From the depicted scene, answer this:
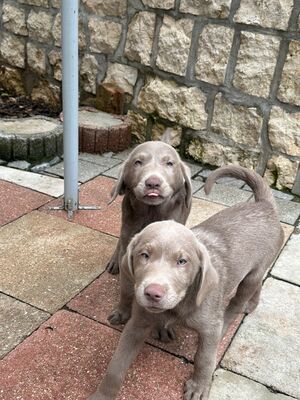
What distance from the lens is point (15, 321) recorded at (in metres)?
2.75

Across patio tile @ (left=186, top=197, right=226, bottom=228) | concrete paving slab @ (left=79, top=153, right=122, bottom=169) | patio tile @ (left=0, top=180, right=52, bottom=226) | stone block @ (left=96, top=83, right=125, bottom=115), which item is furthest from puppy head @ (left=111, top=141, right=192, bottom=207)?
stone block @ (left=96, top=83, right=125, bottom=115)

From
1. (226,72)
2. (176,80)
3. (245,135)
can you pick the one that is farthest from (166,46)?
(245,135)

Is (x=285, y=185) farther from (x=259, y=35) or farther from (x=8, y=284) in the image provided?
(x=8, y=284)

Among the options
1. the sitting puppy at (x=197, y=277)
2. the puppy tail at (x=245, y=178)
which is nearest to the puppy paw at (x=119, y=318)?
the sitting puppy at (x=197, y=277)

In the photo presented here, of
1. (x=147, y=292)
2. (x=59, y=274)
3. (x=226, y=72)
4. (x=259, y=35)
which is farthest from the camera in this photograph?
(x=226, y=72)

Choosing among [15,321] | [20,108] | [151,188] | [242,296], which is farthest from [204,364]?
[20,108]

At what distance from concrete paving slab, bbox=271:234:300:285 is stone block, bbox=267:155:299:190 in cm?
101

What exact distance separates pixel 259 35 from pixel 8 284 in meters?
3.16

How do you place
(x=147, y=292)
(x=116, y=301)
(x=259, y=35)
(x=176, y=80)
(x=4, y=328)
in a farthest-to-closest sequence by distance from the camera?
(x=176, y=80), (x=259, y=35), (x=116, y=301), (x=4, y=328), (x=147, y=292)

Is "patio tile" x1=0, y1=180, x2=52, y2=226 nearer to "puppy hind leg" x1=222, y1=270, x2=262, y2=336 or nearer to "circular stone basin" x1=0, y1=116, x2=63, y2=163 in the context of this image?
"circular stone basin" x1=0, y1=116, x2=63, y2=163

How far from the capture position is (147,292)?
6.57ft

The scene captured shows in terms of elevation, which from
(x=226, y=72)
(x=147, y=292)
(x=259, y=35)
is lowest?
(x=147, y=292)

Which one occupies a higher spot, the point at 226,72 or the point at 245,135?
the point at 226,72

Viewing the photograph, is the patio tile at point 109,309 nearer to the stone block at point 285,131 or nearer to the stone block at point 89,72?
the stone block at point 285,131
